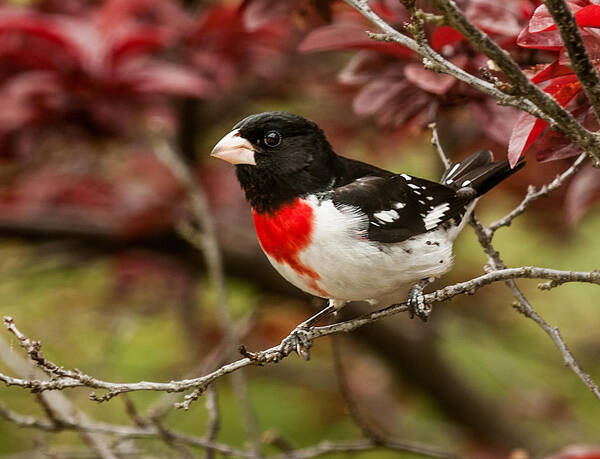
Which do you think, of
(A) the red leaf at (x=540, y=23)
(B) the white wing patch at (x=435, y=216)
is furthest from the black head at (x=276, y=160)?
(A) the red leaf at (x=540, y=23)

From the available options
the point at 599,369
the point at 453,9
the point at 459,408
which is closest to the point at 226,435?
the point at 459,408

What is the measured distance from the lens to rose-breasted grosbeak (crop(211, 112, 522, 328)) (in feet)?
7.30

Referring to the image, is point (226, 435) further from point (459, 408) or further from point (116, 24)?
point (116, 24)

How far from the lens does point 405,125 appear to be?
2408 millimetres

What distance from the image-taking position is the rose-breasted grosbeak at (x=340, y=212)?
2.22 meters

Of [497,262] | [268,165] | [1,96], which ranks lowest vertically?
[497,262]

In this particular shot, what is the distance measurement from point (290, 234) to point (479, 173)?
689mm

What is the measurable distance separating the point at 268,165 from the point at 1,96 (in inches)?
45.7

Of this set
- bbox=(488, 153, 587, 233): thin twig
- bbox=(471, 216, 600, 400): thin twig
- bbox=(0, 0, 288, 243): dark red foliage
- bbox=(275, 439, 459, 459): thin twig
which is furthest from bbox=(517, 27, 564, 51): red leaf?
bbox=(275, 439, 459, 459): thin twig

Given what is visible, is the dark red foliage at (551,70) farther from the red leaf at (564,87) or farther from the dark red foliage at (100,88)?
the dark red foliage at (100,88)

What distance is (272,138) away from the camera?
2.45 meters

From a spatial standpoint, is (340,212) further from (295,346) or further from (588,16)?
(588,16)

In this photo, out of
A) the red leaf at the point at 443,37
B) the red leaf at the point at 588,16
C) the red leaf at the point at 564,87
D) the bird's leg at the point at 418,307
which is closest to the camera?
the red leaf at the point at 588,16

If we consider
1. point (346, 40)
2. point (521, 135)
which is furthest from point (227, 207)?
point (521, 135)
